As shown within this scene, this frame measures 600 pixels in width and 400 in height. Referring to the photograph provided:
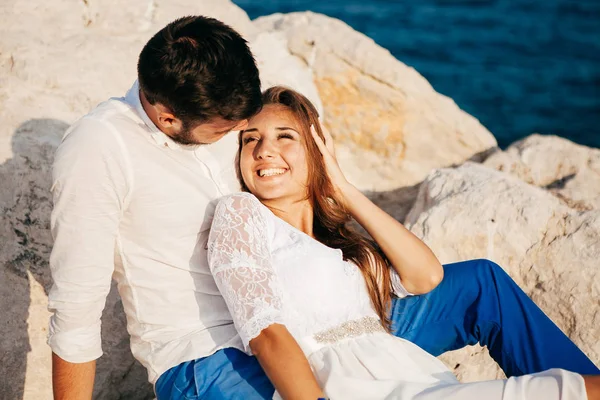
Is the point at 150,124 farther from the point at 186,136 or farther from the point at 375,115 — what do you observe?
the point at 375,115

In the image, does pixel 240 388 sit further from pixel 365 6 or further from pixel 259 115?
pixel 365 6

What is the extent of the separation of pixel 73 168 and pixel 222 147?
38.4 inches

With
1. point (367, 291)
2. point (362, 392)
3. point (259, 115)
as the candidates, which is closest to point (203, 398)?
point (362, 392)

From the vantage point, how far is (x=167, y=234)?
3.12 m

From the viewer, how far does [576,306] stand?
429 cm

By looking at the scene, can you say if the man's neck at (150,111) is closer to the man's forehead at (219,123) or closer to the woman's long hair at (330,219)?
the man's forehead at (219,123)

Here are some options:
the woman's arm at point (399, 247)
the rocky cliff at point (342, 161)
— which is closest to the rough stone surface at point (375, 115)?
the rocky cliff at point (342, 161)

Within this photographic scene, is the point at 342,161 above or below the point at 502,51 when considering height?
below

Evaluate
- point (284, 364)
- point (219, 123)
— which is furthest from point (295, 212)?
point (284, 364)

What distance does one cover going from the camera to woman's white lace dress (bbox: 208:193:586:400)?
2877mm

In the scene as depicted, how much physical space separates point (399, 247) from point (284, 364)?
1.03 m

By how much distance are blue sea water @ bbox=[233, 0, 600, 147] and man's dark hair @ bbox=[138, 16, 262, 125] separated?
7.96 meters

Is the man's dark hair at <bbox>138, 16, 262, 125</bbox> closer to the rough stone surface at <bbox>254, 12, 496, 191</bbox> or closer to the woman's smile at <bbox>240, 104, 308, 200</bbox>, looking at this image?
the woman's smile at <bbox>240, 104, 308, 200</bbox>

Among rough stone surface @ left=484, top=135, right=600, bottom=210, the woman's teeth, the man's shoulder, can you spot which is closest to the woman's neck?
the woman's teeth
